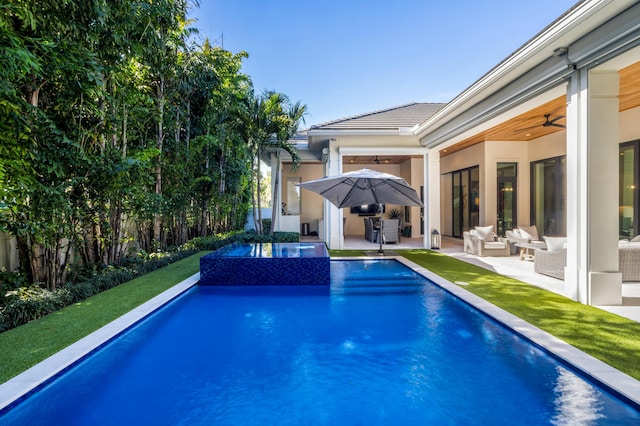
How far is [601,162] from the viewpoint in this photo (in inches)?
201

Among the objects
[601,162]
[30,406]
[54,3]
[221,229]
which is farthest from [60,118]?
[221,229]

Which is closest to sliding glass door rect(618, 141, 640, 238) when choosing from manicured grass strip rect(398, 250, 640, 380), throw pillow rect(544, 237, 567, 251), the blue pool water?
throw pillow rect(544, 237, 567, 251)

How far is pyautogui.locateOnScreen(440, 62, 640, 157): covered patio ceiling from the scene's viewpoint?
6.10 meters

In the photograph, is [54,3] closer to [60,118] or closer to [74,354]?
[60,118]

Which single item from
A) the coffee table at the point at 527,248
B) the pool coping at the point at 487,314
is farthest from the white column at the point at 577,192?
the coffee table at the point at 527,248

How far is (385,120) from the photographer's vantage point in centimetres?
1216

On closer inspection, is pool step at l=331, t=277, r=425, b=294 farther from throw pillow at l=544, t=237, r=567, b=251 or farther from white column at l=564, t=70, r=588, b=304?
throw pillow at l=544, t=237, r=567, b=251

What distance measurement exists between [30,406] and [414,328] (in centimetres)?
415

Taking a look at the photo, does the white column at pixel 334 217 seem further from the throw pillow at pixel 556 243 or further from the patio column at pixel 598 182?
the patio column at pixel 598 182

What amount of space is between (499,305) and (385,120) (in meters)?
8.35

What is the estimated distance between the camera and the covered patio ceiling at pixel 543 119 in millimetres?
6096

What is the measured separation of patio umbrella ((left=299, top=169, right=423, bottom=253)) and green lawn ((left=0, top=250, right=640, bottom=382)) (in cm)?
314

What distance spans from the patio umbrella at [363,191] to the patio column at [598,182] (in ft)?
15.4

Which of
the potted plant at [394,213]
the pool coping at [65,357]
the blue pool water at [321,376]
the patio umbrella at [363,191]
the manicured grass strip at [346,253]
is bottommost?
the blue pool water at [321,376]
